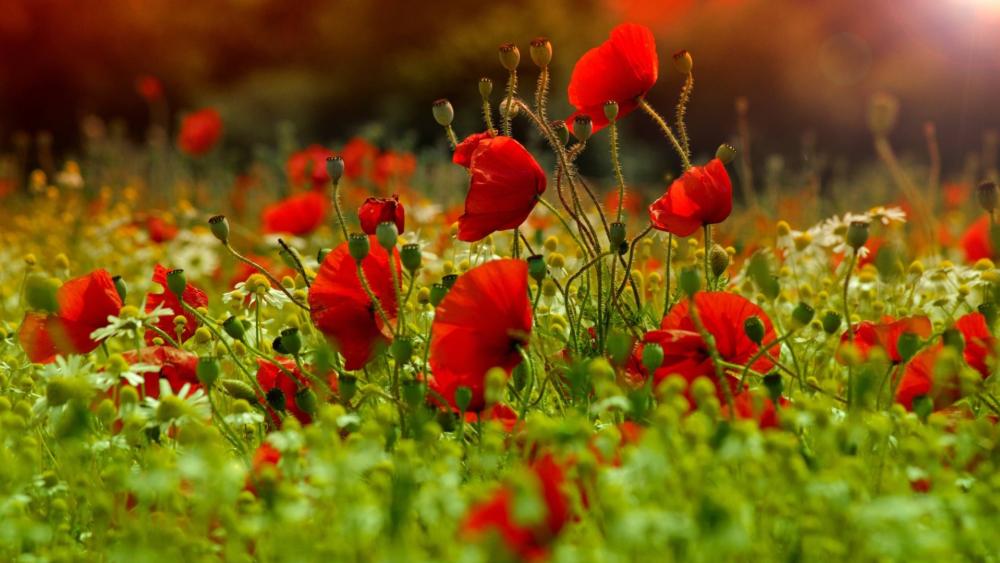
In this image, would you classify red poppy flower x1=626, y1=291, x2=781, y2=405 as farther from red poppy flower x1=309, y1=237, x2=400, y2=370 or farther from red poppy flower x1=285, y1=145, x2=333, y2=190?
red poppy flower x1=285, y1=145, x2=333, y2=190

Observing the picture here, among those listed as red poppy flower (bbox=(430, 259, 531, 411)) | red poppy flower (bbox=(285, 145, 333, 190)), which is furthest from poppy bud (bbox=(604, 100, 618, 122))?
red poppy flower (bbox=(285, 145, 333, 190))

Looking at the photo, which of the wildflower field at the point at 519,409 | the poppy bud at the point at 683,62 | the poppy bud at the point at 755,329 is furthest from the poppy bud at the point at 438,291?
the poppy bud at the point at 683,62

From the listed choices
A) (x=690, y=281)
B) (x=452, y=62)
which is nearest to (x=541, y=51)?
(x=690, y=281)

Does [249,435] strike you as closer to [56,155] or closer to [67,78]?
[56,155]

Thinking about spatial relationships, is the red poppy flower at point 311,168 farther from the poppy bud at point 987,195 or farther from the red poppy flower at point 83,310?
the poppy bud at point 987,195

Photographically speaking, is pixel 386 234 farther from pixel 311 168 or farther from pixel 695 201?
pixel 311 168
